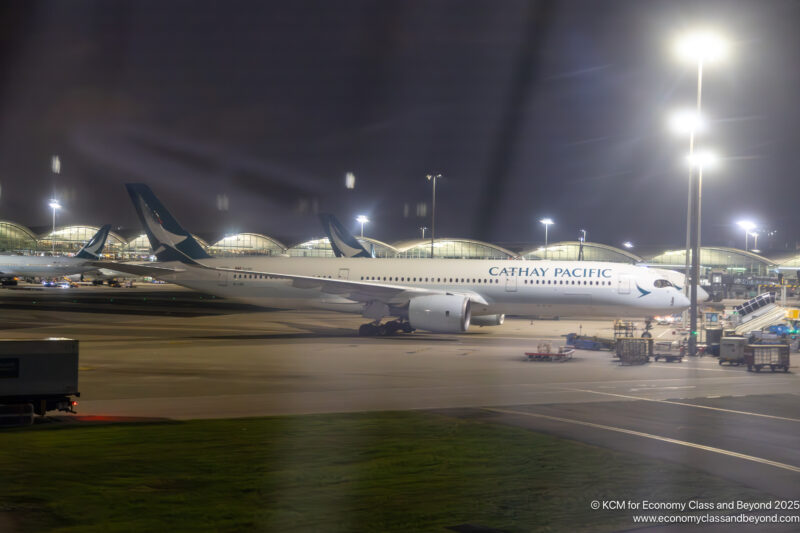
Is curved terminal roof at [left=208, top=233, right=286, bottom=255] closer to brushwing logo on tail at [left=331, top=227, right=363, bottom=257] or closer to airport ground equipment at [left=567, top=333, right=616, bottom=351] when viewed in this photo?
brushwing logo on tail at [left=331, top=227, right=363, bottom=257]

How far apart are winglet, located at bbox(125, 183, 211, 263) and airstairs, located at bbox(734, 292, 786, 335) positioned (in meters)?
29.4

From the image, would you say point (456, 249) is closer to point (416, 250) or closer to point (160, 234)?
point (416, 250)

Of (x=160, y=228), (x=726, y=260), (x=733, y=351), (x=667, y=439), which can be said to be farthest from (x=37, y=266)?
(x=726, y=260)

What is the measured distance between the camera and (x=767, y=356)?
2658cm

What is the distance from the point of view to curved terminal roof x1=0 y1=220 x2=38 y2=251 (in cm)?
13575

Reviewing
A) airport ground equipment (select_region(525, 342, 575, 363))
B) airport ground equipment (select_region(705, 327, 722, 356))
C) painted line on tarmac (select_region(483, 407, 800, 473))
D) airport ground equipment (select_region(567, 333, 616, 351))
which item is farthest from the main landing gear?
painted line on tarmac (select_region(483, 407, 800, 473))

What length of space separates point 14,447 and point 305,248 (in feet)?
384

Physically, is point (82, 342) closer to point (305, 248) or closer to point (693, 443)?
point (693, 443)

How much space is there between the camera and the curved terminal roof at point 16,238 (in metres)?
136

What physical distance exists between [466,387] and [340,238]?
1674 inches

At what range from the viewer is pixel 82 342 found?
31.4 m

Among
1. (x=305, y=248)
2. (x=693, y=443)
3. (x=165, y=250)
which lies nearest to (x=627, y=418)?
(x=693, y=443)

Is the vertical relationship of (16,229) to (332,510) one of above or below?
above

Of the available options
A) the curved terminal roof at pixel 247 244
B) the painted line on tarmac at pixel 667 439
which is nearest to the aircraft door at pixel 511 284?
the painted line on tarmac at pixel 667 439
